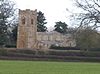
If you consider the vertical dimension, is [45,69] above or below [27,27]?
below

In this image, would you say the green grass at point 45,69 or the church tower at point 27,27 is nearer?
the green grass at point 45,69

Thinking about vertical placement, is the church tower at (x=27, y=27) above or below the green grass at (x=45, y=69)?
above

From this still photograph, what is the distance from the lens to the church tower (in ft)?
356

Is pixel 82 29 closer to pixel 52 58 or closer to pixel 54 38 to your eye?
pixel 52 58

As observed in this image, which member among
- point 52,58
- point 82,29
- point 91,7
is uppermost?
point 91,7

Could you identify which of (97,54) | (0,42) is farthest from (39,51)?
(0,42)

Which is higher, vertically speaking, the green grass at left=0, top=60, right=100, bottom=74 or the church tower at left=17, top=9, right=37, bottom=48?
the church tower at left=17, top=9, right=37, bottom=48

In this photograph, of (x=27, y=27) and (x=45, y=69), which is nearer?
(x=45, y=69)

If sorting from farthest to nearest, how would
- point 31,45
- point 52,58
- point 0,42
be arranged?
point 31,45 < point 0,42 < point 52,58

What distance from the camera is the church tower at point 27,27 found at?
108 metres

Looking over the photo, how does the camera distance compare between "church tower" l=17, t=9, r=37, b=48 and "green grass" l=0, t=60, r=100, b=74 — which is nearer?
"green grass" l=0, t=60, r=100, b=74

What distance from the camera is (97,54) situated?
Answer: 66188mm

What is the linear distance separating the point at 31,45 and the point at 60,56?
4716 cm

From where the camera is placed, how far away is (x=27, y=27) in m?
110
